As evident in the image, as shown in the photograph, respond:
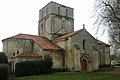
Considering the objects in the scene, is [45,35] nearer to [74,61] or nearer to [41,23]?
[41,23]

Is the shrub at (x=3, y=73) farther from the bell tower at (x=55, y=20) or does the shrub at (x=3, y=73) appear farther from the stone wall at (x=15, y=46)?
the bell tower at (x=55, y=20)

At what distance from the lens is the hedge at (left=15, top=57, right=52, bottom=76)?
32.8 meters

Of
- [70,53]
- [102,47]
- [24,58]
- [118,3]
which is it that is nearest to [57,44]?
[70,53]

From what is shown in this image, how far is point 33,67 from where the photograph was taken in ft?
110

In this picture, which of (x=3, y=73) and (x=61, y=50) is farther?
(x=61, y=50)

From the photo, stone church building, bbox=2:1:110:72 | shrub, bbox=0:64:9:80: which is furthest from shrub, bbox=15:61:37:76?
shrub, bbox=0:64:9:80

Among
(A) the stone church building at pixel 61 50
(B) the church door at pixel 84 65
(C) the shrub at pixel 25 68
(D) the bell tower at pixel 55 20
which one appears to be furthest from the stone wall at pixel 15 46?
(B) the church door at pixel 84 65

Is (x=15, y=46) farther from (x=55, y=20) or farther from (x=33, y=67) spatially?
(x=55, y=20)

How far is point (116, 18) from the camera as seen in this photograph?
30.0 metres

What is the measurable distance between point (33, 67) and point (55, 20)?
1469 cm

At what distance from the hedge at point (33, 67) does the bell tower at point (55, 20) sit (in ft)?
33.9

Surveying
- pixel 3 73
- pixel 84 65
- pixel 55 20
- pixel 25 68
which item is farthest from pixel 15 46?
pixel 3 73

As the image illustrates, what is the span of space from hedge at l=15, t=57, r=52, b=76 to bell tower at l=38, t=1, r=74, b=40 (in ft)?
33.9

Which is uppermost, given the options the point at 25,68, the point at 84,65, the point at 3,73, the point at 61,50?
the point at 61,50
